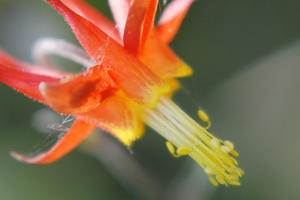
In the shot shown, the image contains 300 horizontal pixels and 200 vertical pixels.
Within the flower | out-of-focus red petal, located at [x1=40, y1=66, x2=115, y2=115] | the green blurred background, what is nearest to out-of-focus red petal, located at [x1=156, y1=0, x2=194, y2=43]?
the flower

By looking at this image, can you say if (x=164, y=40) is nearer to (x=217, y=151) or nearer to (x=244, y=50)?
(x=217, y=151)

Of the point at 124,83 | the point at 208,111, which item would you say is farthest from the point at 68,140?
the point at 208,111

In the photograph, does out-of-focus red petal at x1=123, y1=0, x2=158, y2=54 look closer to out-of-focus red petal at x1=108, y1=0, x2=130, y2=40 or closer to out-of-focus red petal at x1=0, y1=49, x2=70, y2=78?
out-of-focus red petal at x1=108, y1=0, x2=130, y2=40

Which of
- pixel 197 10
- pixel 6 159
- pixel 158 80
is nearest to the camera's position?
pixel 158 80

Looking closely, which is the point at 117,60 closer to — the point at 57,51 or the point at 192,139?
the point at 192,139

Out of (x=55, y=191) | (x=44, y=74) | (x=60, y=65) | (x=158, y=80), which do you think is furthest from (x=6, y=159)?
(x=158, y=80)

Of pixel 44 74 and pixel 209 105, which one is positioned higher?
pixel 44 74
